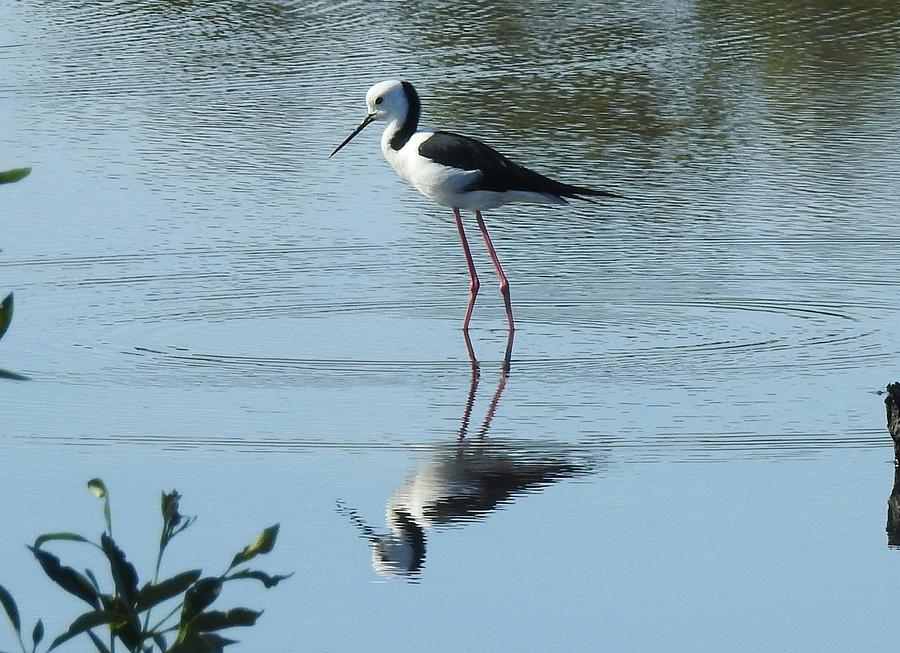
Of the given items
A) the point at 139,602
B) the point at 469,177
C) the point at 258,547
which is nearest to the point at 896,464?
the point at 258,547

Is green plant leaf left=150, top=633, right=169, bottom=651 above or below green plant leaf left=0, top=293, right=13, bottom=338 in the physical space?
below

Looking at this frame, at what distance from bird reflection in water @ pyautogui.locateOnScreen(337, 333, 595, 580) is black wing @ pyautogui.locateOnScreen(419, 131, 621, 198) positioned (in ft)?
8.08

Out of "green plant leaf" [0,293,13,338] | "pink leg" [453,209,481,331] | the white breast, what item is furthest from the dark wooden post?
the white breast

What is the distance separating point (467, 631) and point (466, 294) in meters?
4.52

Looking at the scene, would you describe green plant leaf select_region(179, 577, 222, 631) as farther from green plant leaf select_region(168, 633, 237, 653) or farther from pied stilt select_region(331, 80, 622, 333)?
pied stilt select_region(331, 80, 622, 333)

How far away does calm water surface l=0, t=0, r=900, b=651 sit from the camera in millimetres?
5246

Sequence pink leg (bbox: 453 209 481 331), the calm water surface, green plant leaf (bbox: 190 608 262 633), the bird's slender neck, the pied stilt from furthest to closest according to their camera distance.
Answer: the bird's slender neck, the pied stilt, pink leg (bbox: 453 209 481 331), the calm water surface, green plant leaf (bbox: 190 608 262 633)

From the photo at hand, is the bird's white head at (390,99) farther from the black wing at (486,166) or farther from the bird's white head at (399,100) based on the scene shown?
the black wing at (486,166)

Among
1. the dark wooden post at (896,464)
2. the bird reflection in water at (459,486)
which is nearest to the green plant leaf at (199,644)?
the bird reflection in water at (459,486)

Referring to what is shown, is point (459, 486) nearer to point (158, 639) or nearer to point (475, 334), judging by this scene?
point (475, 334)

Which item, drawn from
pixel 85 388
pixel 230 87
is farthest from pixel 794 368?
pixel 230 87

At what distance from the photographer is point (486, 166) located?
917 cm

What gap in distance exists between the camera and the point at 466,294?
30.4ft

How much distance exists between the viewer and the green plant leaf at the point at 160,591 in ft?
8.04
